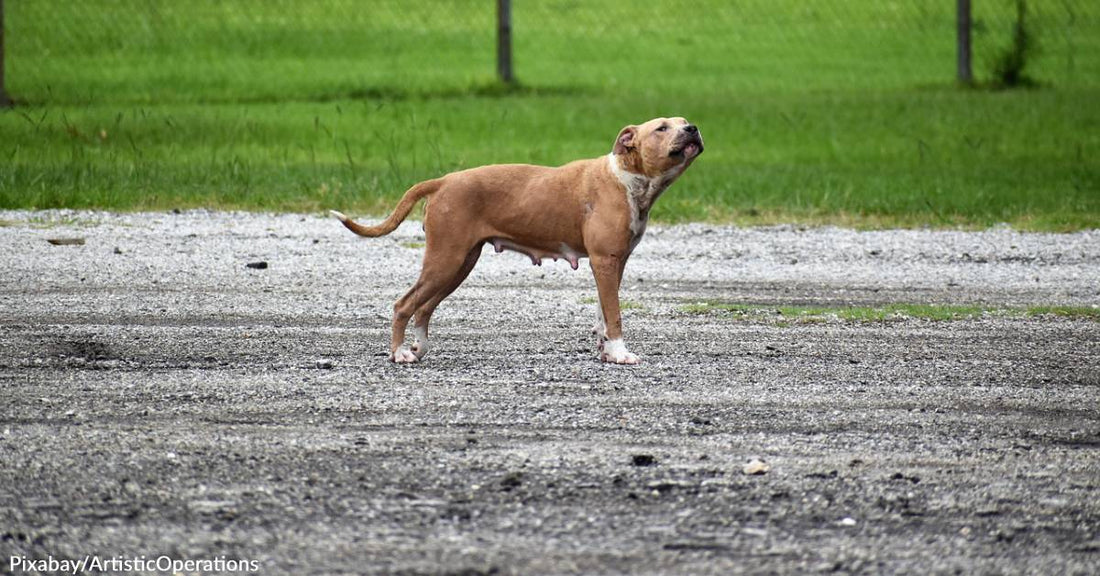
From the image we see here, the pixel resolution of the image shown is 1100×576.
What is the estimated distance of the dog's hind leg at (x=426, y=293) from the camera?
7.50m

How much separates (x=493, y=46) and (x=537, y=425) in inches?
805

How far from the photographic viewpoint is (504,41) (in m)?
22.1

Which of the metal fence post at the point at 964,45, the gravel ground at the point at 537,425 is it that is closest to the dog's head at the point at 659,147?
the gravel ground at the point at 537,425

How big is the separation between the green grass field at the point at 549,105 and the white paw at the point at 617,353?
569 centimetres

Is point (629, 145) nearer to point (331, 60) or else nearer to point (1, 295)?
point (1, 295)

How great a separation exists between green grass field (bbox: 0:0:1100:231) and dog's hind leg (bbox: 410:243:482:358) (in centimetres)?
575

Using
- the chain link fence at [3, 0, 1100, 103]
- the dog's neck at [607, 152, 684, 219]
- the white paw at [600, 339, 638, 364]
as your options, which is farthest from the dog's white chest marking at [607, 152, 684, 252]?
the chain link fence at [3, 0, 1100, 103]

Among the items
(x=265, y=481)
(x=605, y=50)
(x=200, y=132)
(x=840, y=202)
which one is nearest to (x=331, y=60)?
(x=605, y=50)

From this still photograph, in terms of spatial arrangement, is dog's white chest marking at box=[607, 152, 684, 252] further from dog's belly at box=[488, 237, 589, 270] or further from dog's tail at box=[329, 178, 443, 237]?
dog's tail at box=[329, 178, 443, 237]

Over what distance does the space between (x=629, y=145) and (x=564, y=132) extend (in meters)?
11.3

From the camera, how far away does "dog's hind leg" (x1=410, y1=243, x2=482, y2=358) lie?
7.64 metres

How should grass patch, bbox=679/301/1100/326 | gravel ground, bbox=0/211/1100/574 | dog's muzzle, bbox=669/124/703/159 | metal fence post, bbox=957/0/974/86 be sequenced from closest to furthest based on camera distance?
gravel ground, bbox=0/211/1100/574 < dog's muzzle, bbox=669/124/703/159 < grass patch, bbox=679/301/1100/326 < metal fence post, bbox=957/0/974/86

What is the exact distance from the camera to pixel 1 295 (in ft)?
32.1

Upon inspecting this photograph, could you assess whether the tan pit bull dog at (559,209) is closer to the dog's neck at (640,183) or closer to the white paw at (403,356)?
the dog's neck at (640,183)
